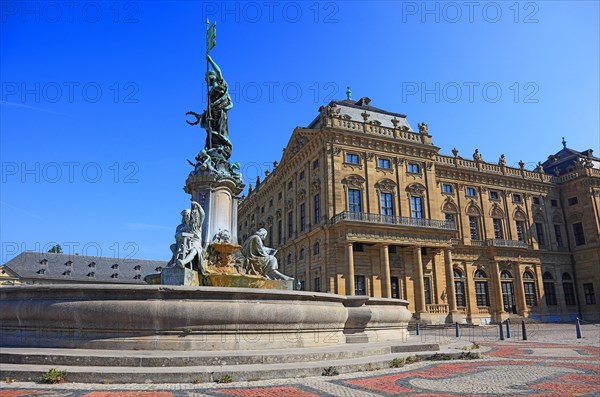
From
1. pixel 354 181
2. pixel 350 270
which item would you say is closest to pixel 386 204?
pixel 354 181

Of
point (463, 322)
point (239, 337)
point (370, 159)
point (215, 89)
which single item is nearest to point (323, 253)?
point (370, 159)

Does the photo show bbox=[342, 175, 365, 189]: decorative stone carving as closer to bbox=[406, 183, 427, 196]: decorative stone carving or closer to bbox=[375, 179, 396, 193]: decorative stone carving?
bbox=[375, 179, 396, 193]: decorative stone carving

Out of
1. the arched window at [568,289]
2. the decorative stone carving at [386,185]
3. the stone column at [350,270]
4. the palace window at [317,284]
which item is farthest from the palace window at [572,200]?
the palace window at [317,284]

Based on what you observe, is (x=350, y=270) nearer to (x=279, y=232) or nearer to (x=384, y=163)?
(x=384, y=163)

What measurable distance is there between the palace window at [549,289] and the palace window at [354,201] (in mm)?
24276

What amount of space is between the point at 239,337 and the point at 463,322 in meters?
34.4

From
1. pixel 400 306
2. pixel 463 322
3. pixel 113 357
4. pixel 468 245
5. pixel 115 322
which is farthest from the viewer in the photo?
pixel 468 245

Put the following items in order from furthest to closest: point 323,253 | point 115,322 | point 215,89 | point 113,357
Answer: point 323,253 < point 215,89 < point 115,322 < point 113,357

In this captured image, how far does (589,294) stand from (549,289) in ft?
14.6

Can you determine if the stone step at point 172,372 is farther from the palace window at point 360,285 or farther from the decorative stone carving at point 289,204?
the decorative stone carving at point 289,204

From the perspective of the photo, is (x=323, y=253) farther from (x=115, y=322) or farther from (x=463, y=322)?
(x=115, y=322)

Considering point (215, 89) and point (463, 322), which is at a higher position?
point (215, 89)

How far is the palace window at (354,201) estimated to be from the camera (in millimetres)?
36781

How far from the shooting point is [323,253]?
116 ft
